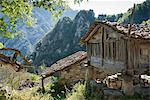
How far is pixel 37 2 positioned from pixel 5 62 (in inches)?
146

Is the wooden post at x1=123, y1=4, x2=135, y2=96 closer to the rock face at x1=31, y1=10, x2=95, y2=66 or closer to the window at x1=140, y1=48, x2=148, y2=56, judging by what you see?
the window at x1=140, y1=48, x2=148, y2=56

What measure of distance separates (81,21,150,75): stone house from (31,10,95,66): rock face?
50483 mm

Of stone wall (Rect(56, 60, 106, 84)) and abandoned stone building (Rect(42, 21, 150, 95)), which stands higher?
abandoned stone building (Rect(42, 21, 150, 95))

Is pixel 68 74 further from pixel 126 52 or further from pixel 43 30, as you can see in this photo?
pixel 43 30

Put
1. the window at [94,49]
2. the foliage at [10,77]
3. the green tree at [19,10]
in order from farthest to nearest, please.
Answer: the window at [94,49] < the green tree at [19,10] < the foliage at [10,77]

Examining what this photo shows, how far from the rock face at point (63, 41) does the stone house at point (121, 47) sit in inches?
1988

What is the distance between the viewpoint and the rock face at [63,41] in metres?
68.5

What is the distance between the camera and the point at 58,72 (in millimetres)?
23906

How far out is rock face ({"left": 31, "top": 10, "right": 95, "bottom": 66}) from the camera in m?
68.5

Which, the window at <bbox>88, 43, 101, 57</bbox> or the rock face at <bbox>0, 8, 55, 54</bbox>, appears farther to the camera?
the rock face at <bbox>0, 8, 55, 54</bbox>

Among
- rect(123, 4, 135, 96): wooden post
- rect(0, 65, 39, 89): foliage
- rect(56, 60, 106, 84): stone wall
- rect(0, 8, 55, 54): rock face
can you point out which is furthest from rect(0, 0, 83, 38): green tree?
rect(0, 8, 55, 54): rock face

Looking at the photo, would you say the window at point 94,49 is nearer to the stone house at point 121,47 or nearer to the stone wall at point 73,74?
the stone house at point 121,47

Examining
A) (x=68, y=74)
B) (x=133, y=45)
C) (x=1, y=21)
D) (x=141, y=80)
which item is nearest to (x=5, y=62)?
(x=1, y=21)

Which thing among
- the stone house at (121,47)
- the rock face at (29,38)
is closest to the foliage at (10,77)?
the stone house at (121,47)
